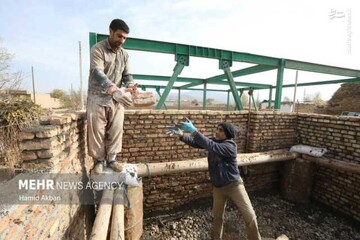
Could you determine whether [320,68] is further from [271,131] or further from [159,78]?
[159,78]

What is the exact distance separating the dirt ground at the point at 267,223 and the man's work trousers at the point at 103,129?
2051 millimetres

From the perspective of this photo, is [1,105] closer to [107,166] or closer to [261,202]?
[107,166]

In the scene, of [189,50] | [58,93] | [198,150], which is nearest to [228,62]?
[189,50]

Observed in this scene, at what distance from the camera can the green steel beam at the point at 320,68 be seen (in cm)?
575

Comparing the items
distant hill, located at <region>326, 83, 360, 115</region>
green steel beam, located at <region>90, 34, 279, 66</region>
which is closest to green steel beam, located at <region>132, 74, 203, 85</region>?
green steel beam, located at <region>90, 34, 279, 66</region>

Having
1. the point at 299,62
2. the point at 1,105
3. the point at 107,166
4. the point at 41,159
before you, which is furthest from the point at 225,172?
the point at 299,62

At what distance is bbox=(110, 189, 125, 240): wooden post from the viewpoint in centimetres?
220

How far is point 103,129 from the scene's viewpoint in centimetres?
261

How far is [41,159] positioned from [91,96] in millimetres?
972

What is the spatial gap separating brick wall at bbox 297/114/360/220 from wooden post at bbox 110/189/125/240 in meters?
4.57

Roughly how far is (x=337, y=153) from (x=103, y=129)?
4.83m

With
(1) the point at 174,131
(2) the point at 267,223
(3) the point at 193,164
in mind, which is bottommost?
(2) the point at 267,223

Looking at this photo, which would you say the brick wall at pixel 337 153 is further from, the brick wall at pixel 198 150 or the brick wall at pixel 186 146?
the brick wall at pixel 186 146

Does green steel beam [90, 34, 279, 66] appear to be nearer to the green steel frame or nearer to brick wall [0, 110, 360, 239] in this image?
the green steel frame
